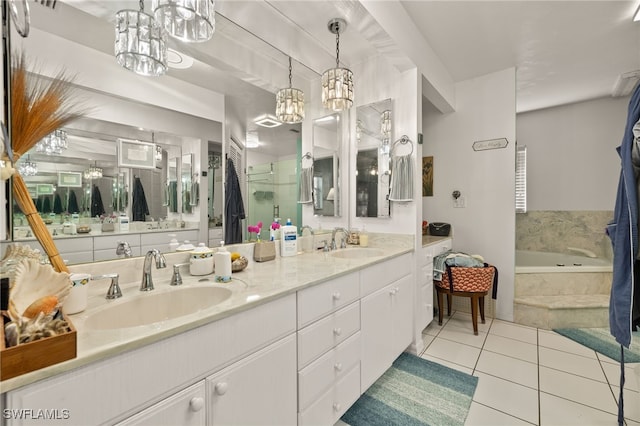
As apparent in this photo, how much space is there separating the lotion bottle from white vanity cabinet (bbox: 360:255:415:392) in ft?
1.78

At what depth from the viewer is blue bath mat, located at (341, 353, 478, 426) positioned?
155cm

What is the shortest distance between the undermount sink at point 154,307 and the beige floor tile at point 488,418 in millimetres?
1560

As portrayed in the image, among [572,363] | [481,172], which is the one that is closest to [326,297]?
[572,363]

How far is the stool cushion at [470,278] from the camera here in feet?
8.20

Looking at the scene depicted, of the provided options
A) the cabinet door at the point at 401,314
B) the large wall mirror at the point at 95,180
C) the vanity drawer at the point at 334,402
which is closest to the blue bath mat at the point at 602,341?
the cabinet door at the point at 401,314

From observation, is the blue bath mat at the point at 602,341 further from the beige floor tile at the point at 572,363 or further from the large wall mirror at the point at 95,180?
the large wall mirror at the point at 95,180

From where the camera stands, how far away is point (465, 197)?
123 inches

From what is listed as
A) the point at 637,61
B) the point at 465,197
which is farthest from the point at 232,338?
the point at 637,61

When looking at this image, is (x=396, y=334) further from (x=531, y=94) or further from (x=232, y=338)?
(x=531, y=94)

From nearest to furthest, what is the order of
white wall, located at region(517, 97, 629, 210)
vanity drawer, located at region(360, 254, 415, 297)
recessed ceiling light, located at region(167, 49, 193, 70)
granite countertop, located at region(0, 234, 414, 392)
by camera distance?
granite countertop, located at region(0, 234, 414, 392) < recessed ceiling light, located at region(167, 49, 193, 70) < vanity drawer, located at region(360, 254, 415, 297) < white wall, located at region(517, 97, 629, 210)

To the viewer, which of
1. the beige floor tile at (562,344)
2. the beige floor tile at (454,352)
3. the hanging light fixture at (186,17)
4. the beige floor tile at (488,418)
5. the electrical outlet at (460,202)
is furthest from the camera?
the electrical outlet at (460,202)

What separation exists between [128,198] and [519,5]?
9.24 feet

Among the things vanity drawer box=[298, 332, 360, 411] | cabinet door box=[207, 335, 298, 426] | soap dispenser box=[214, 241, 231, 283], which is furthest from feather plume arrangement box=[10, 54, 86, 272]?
vanity drawer box=[298, 332, 360, 411]

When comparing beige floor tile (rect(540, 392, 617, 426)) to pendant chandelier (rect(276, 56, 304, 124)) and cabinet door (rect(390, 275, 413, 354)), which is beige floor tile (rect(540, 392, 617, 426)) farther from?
pendant chandelier (rect(276, 56, 304, 124))
